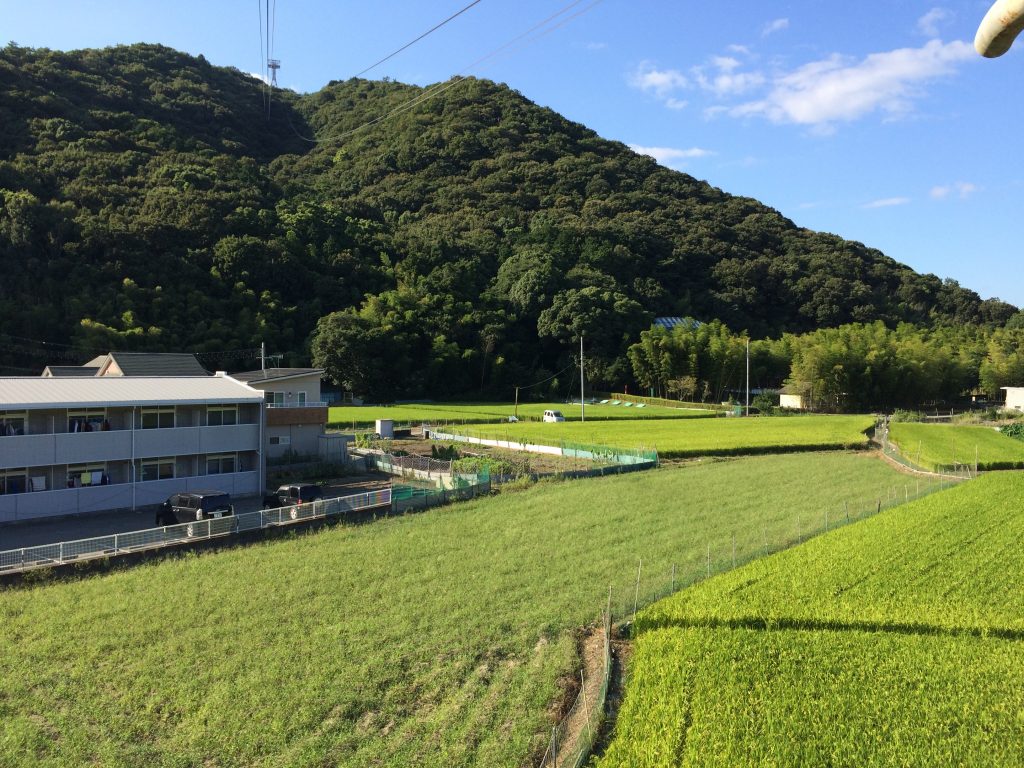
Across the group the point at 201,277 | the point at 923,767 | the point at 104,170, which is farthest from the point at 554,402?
the point at 923,767

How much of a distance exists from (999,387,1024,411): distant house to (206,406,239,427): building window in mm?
51819

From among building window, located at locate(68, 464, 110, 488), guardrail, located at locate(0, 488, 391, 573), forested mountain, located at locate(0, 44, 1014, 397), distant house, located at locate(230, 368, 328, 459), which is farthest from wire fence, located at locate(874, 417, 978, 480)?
building window, located at locate(68, 464, 110, 488)

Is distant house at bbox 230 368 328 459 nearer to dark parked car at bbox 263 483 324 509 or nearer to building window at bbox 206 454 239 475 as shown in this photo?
building window at bbox 206 454 239 475

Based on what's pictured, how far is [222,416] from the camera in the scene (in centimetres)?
2059

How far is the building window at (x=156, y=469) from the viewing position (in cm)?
1880

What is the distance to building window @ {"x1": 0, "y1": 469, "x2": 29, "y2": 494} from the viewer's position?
16.5 metres

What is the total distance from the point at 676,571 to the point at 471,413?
34708mm

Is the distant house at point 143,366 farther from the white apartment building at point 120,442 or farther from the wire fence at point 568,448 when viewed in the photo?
the wire fence at point 568,448

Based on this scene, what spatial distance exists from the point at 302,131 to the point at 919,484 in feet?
400

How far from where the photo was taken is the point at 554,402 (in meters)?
61.6

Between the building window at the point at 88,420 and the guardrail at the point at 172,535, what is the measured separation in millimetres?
4476

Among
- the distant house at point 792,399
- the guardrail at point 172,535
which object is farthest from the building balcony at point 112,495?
the distant house at point 792,399

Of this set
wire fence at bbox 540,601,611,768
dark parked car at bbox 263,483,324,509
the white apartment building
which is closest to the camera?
wire fence at bbox 540,601,611,768

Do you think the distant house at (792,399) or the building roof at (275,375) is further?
the distant house at (792,399)
